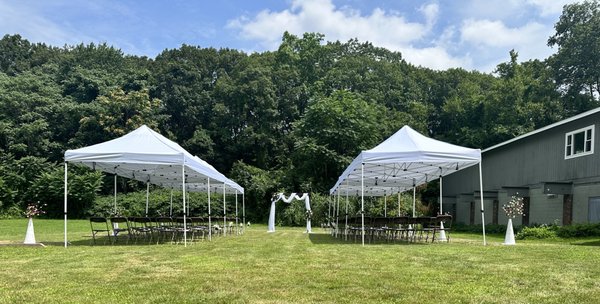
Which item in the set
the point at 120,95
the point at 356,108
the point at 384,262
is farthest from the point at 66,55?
the point at 384,262

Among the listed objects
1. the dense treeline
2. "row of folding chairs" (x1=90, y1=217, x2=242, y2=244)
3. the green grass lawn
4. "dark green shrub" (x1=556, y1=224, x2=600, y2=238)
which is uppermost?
the dense treeline

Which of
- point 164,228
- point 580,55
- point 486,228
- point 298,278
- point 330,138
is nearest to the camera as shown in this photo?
point 298,278

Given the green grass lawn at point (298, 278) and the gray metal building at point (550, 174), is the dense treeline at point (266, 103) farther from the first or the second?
the green grass lawn at point (298, 278)

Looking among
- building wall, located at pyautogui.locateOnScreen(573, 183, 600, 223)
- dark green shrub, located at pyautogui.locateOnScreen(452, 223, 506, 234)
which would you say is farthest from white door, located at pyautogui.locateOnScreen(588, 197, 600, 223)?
dark green shrub, located at pyautogui.locateOnScreen(452, 223, 506, 234)

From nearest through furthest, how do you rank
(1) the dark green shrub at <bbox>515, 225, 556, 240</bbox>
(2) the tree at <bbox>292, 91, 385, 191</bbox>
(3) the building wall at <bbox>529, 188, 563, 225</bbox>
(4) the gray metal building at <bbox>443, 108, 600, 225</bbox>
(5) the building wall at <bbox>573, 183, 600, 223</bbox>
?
1. (1) the dark green shrub at <bbox>515, 225, 556, 240</bbox>
2. (5) the building wall at <bbox>573, 183, 600, 223</bbox>
3. (4) the gray metal building at <bbox>443, 108, 600, 225</bbox>
4. (3) the building wall at <bbox>529, 188, 563, 225</bbox>
5. (2) the tree at <bbox>292, 91, 385, 191</bbox>

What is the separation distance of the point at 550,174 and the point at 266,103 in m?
24.1

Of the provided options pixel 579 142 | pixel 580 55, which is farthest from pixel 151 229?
pixel 580 55

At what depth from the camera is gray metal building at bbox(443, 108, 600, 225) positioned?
19.3 meters

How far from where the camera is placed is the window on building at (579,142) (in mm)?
19234

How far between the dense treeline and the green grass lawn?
80.6 feet

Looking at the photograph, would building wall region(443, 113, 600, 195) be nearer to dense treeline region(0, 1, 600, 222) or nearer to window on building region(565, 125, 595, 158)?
window on building region(565, 125, 595, 158)

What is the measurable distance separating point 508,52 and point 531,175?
20024mm

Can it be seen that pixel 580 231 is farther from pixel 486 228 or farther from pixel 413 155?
pixel 413 155

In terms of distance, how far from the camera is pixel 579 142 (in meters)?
20.1
